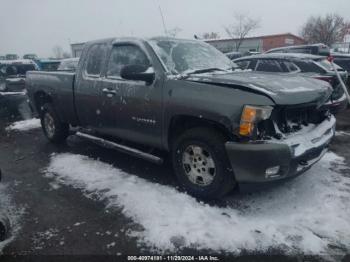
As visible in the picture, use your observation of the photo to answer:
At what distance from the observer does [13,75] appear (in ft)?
41.9

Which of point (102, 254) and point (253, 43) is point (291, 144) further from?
point (253, 43)

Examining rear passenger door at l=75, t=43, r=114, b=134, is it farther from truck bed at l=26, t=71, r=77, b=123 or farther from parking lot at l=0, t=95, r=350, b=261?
parking lot at l=0, t=95, r=350, b=261

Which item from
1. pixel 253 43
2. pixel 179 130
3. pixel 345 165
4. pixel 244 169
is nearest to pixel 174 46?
pixel 179 130

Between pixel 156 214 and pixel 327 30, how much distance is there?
153ft

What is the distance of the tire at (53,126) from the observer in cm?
631

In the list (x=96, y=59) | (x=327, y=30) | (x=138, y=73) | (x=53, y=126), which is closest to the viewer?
(x=138, y=73)

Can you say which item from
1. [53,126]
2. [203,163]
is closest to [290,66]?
[203,163]

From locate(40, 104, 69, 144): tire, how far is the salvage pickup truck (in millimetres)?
1009

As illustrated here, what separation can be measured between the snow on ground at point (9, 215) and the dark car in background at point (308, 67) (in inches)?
194

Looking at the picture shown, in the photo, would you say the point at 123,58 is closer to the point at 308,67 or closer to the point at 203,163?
the point at 203,163

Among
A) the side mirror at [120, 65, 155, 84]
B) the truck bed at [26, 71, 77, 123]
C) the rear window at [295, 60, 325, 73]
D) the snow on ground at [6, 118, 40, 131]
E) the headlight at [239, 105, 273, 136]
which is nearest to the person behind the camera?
the headlight at [239, 105, 273, 136]

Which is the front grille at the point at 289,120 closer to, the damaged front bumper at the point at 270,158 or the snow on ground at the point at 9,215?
the damaged front bumper at the point at 270,158

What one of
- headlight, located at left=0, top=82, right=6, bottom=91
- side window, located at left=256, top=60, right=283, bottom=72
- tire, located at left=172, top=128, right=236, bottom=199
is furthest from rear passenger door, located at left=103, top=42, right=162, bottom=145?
headlight, located at left=0, top=82, right=6, bottom=91

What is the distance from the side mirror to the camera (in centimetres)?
397
